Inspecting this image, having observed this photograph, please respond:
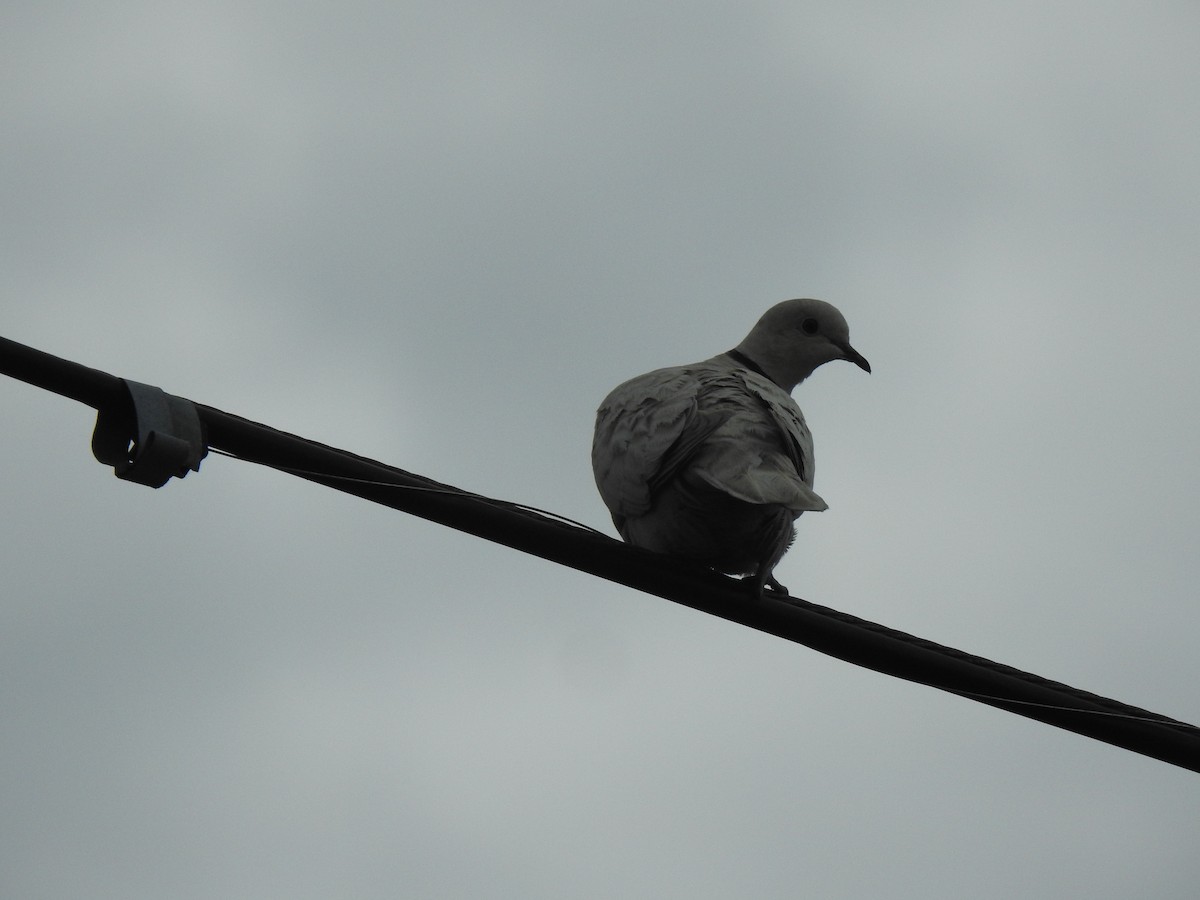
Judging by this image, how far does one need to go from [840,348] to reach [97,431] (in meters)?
4.99

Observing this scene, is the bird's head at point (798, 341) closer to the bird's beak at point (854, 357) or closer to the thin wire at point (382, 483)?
the bird's beak at point (854, 357)

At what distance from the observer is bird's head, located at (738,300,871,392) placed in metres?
7.92

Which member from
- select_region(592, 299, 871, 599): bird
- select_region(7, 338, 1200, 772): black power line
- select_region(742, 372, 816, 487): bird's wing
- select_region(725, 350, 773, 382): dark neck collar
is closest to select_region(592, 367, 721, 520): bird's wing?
select_region(592, 299, 871, 599): bird

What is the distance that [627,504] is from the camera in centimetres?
558

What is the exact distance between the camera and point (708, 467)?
519 centimetres

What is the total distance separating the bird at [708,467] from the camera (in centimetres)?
513

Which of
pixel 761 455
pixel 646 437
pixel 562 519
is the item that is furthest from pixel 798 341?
pixel 562 519

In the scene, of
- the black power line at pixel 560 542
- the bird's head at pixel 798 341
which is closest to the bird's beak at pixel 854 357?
the bird's head at pixel 798 341

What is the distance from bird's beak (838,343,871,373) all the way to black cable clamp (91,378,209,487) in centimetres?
484

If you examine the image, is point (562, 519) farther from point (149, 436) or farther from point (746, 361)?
point (746, 361)

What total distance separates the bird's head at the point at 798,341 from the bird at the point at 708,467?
69.9 inches

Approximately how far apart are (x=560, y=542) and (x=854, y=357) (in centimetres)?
434

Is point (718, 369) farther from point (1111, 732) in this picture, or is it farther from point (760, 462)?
point (1111, 732)

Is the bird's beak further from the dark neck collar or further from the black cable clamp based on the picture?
the black cable clamp
